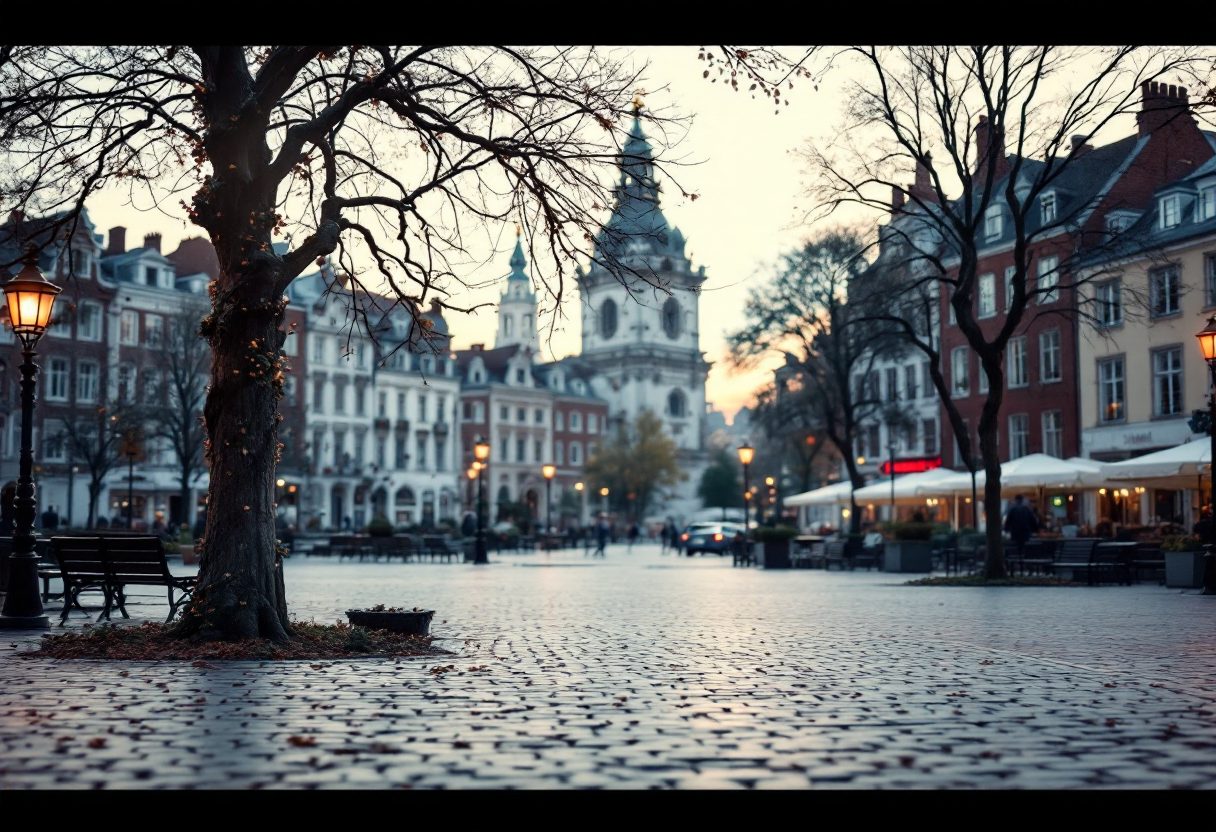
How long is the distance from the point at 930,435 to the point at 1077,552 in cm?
3467

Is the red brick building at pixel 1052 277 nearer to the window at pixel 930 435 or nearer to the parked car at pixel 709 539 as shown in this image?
the window at pixel 930 435

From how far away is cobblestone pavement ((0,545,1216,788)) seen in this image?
6.27 metres

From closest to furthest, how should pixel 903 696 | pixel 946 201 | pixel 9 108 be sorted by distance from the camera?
1. pixel 903 696
2. pixel 9 108
3. pixel 946 201

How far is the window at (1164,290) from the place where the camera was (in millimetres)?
41438

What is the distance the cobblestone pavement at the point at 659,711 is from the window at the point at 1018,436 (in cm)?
3566

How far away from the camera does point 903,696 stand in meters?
9.02

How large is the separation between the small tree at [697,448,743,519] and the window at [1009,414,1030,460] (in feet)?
229

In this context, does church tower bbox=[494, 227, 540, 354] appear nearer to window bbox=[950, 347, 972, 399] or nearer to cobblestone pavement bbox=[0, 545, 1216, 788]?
window bbox=[950, 347, 972, 399]

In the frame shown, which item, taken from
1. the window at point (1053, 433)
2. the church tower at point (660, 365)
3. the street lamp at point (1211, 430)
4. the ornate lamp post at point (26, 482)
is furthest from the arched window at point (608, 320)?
the ornate lamp post at point (26, 482)

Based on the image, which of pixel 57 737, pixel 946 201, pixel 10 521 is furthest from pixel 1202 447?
pixel 57 737

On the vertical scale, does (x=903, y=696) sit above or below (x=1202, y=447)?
below
